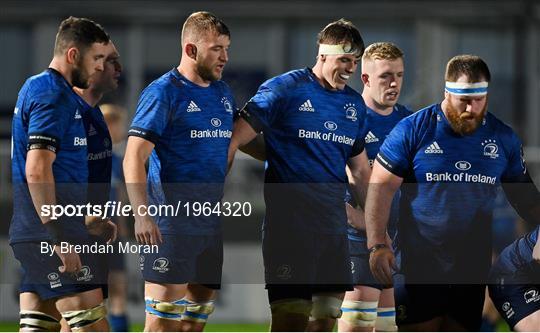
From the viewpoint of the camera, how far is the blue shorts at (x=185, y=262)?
318 inches

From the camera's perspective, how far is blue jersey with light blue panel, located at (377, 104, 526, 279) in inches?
321

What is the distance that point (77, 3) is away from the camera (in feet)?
67.2

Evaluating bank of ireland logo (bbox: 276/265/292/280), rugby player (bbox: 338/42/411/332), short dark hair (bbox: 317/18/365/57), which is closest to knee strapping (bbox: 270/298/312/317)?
bank of ireland logo (bbox: 276/265/292/280)

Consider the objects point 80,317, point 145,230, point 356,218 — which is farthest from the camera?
point 356,218

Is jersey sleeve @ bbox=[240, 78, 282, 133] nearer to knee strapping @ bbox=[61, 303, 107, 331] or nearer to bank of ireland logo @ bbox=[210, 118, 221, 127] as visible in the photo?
bank of ireland logo @ bbox=[210, 118, 221, 127]

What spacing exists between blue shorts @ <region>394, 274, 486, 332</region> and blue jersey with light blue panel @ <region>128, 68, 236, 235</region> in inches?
59.4

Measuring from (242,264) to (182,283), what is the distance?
4562 mm

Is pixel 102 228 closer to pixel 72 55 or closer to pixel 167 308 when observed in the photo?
pixel 167 308

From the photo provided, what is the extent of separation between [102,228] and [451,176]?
7.71 feet

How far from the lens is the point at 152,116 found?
26.1 ft

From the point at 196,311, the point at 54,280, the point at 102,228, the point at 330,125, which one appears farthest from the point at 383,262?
the point at 54,280

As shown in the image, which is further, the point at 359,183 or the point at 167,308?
the point at 359,183

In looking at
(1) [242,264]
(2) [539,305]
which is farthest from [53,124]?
(1) [242,264]
